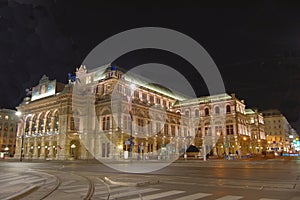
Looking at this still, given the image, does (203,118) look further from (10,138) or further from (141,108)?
(10,138)

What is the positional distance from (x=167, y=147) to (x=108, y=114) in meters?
20.7

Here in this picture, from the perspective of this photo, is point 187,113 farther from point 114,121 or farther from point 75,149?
point 75,149

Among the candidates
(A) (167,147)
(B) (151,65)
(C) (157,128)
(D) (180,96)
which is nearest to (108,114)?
(C) (157,128)

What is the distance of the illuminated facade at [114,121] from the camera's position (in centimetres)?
5550

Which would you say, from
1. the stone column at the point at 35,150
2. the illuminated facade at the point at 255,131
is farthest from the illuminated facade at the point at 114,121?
the illuminated facade at the point at 255,131

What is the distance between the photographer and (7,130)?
306 feet

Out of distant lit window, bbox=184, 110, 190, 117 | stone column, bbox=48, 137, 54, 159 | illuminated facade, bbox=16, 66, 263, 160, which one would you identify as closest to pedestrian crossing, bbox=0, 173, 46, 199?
illuminated facade, bbox=16, 66, 263, 160

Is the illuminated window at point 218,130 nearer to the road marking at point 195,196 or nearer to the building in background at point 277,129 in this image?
the building in background at point 277,129

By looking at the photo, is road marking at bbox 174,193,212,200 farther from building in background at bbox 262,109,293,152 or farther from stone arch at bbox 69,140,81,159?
building in background at bbox 262,109,293,152

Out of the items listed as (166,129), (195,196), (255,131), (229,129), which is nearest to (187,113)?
(229,129)

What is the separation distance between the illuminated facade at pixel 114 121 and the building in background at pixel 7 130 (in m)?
25.7

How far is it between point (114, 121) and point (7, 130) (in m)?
60.1

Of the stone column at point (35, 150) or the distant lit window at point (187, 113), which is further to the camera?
the distant lit window at point (187, 113)

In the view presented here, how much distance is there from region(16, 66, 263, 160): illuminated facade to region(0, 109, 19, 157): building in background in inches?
1013
